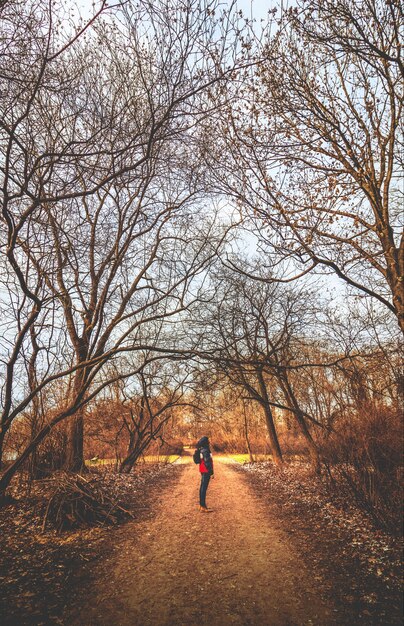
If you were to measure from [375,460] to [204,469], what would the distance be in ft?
14.0

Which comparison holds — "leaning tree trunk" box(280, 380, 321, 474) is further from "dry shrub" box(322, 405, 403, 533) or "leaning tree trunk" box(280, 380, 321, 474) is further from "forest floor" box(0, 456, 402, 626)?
"dry shrub" box(322, 405, 403, 533)

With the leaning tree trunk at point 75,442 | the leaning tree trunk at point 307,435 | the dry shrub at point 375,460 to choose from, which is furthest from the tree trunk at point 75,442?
the dry shrub at point 375,460

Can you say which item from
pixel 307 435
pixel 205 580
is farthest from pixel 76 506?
pixel 307 435

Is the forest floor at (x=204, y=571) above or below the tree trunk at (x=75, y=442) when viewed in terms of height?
below

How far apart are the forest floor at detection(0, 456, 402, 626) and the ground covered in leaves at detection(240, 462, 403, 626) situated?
2 centimetres

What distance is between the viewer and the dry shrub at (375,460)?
5.04 m

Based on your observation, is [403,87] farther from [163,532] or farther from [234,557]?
[163,532]

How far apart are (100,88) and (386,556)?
8.67 m

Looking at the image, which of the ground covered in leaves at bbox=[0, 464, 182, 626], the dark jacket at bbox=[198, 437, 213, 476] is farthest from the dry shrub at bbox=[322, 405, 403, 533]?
the ground covered in leaves at bbox=[0, 464, 182, 626]

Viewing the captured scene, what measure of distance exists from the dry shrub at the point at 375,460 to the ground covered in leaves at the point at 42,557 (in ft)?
15.6

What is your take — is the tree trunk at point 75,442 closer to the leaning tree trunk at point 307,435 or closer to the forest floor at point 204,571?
the forest floor at point 204,571

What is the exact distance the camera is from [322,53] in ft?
17.2

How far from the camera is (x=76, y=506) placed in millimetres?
6098

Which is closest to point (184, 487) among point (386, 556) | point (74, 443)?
point (74, 443)
